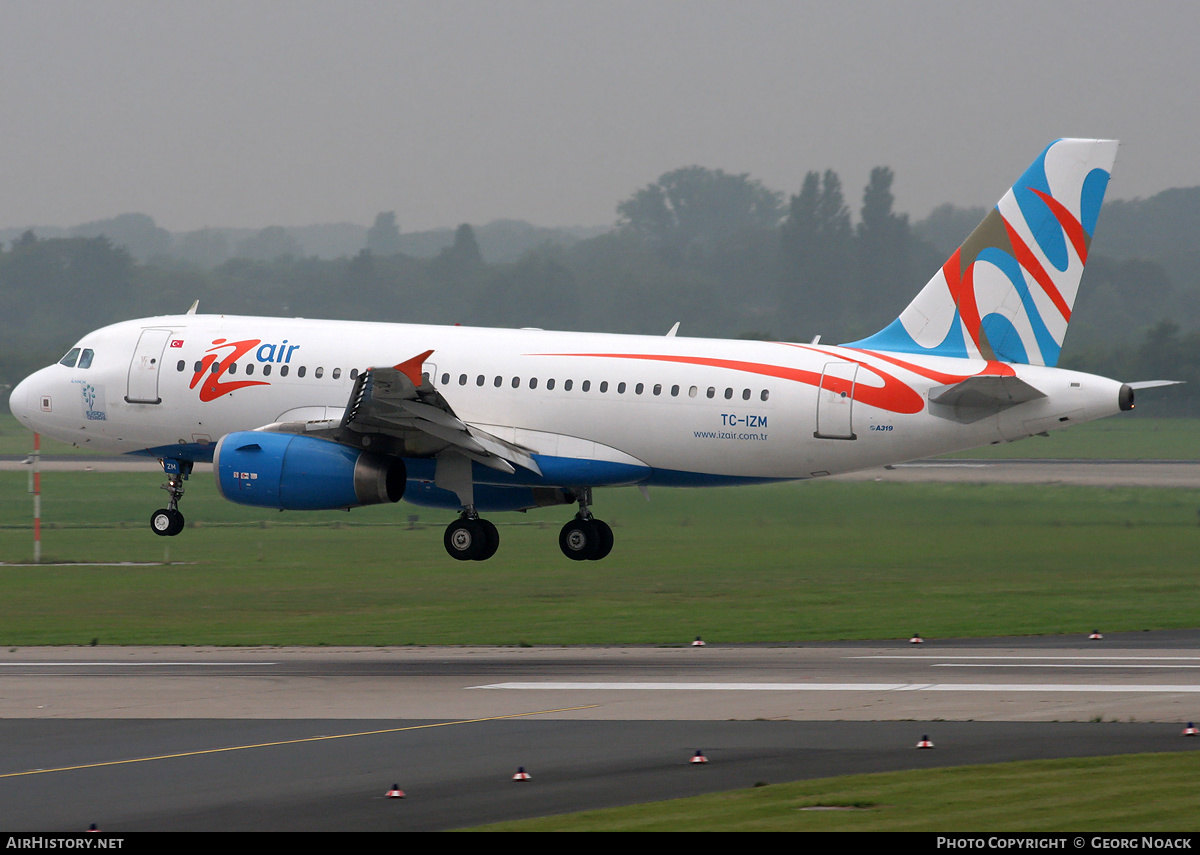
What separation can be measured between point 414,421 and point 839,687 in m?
11.6

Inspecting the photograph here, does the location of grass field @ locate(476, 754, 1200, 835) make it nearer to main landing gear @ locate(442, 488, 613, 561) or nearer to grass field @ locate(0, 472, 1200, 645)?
grass field @ locate(0, 472, 1200, 645)

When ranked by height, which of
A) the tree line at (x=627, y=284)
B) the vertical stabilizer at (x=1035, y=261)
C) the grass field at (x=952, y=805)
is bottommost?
the grass field at (x=952, y=805)

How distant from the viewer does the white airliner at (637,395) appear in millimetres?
34719

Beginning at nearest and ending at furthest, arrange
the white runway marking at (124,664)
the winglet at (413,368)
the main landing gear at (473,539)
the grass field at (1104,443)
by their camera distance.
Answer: the white runway marking at (124,664) → the winglet at (413,368) → the main landing gear at (473,539) → the grass field at (1104,443)

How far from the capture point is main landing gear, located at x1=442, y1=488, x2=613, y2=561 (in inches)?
1459

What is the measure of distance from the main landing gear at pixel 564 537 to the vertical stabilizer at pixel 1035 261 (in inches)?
360

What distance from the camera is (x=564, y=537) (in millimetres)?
38875

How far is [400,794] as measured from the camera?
19.6 meters

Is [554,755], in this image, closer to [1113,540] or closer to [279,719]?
[279,719]

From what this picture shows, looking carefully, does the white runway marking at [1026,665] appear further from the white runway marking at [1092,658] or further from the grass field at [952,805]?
the grass field at [952,805]

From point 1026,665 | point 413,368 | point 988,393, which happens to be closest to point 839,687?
point 1026,665

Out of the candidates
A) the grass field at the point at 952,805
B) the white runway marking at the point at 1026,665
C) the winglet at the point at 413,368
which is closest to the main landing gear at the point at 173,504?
the winglet at the point at 413,368
